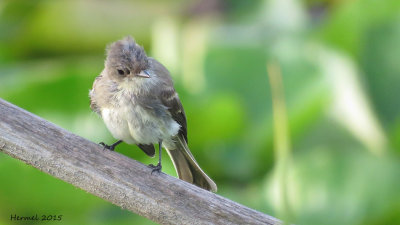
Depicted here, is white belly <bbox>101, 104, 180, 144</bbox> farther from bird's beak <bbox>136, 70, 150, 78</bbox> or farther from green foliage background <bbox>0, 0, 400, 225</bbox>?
green foliage background <bbox>0, 0, 400, 225</bbox>

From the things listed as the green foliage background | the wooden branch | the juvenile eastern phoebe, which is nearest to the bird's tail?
the juvenile eastern phoebe

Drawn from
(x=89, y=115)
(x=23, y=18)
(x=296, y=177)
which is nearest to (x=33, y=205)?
(x=89, y=115)

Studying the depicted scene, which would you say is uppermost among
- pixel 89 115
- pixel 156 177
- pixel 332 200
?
pixel 156 177

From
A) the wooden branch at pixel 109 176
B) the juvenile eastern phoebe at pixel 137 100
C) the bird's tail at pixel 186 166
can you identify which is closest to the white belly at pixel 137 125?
the juvenile eastern phoebe at pixel 137 100

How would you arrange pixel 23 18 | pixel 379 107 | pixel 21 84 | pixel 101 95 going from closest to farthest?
1. pixel 101 95
2. pixel 21 84
3. pixel 379 107
4. pixel 23 18

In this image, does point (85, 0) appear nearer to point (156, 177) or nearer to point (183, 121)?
point (183, 121)

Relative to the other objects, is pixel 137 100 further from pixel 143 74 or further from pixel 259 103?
pixel 259 103

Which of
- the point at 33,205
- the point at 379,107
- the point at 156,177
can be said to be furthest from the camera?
the point at 379,107
